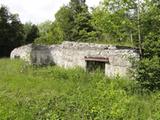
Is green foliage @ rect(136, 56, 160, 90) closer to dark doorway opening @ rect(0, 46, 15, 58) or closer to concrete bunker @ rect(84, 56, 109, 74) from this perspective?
concrete bunker @ rect(84, 56, 109, 74)

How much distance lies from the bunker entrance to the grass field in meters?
1.33

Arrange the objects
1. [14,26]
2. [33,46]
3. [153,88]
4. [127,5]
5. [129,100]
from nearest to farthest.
Result: [129,100]
[153,88]
[127,5]
[33,46]
[14,26]

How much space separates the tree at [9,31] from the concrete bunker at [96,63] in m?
19.1

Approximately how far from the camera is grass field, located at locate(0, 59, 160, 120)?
9.84 metres

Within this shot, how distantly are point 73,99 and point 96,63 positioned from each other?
7359 mm

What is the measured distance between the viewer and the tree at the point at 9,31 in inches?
1459

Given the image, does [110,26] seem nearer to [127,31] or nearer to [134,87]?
[127,31]

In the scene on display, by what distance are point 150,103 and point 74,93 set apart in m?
2.41

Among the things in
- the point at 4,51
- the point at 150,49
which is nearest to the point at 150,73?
the point at 150,49

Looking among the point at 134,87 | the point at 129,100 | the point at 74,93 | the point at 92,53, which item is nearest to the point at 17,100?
the point at 74,93

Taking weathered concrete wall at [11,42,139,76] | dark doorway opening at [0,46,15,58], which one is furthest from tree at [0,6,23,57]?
weathered concrete wall at [11,42,139,76]

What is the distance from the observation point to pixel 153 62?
1424cm

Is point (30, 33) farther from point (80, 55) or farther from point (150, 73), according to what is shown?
point (150, 73)

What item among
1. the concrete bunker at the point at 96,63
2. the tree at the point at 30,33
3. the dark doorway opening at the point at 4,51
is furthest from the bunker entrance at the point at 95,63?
the tree at the point at 30,33
